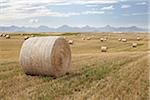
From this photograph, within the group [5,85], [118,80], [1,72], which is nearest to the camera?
[5,85]

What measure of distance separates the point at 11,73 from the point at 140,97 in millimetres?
5602

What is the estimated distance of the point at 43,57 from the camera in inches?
439

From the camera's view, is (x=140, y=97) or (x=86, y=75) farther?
→ (x=86, y=75)

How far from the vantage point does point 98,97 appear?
26.0 feet

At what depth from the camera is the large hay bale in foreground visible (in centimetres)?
1111

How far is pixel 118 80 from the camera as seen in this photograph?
1050cm

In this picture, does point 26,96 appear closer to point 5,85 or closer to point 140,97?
point 5,85

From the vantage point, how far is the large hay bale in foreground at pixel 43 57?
36.4 feet

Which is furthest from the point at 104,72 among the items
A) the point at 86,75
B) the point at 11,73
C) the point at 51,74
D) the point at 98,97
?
the point at 98,97

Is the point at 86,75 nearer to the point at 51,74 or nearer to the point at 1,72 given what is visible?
the point at 51,74

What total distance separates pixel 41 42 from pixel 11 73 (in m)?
1.70

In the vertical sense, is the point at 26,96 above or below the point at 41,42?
below

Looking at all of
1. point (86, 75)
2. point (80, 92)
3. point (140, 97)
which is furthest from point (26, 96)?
point (86, 75)

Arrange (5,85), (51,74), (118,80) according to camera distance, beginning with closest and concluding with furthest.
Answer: (5,85), (118,80), (51,74)
